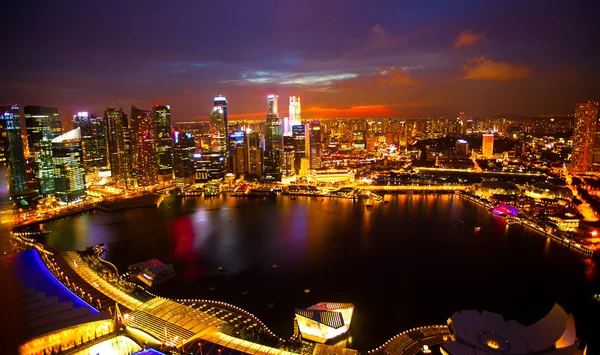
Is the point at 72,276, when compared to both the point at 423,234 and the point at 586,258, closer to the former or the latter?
the point at 423,234

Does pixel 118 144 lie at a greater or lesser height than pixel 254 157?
greater

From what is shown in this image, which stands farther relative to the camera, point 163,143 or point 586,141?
point 586,141

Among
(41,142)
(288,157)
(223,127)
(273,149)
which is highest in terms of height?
(223,127)

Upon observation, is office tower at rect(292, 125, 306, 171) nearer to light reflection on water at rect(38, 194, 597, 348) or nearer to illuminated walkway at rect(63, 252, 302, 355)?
light reflection on water at rect(38, 194, 597, 348)

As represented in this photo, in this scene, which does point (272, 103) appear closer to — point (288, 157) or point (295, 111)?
point (295, 111)

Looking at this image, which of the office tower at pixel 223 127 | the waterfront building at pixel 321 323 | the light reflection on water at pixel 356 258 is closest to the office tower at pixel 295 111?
the office tower at pixel 223 127

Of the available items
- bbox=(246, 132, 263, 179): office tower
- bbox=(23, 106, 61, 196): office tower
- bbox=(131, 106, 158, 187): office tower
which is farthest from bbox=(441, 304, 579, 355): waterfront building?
bbox=(131, 106, 158, 187): office tower

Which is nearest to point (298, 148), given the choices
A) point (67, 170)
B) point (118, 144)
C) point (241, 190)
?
point (241, 190)
